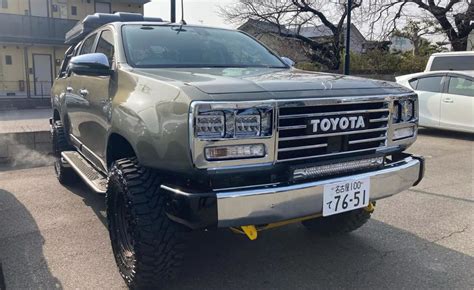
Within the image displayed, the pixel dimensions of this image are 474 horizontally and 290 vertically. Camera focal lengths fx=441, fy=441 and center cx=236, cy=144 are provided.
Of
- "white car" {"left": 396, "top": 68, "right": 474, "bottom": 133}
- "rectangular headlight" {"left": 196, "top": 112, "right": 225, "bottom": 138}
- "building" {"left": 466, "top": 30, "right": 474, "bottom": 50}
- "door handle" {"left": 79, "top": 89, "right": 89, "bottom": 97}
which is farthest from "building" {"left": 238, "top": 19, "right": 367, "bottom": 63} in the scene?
"rectangular headlight" {"left": 196, "top": 112, "right": 225, "bottom": 138}

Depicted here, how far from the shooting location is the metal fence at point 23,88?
2368 cm

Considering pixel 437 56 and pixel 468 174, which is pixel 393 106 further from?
pixel 437 56

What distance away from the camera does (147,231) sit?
8.66ft

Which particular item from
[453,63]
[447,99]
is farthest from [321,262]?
[453,63]

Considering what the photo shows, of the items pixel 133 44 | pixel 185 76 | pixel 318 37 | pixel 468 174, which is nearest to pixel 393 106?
pixel 185 76

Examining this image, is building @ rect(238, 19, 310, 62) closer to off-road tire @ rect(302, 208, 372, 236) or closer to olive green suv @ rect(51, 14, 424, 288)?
off-road tire @ rect(302, 208, 372, 236)

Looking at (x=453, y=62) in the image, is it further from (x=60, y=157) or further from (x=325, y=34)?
(x=325, y=34)

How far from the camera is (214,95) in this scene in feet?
7.91

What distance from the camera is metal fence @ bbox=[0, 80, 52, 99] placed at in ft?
77.7

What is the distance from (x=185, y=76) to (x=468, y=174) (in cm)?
503

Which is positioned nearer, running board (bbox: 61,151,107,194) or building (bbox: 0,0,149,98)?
running board (bbox: 61,151,107,194)

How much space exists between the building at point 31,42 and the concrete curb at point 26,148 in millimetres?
17768

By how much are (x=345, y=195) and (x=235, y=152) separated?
31.4 inches

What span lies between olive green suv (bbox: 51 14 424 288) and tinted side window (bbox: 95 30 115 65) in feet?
0.37
